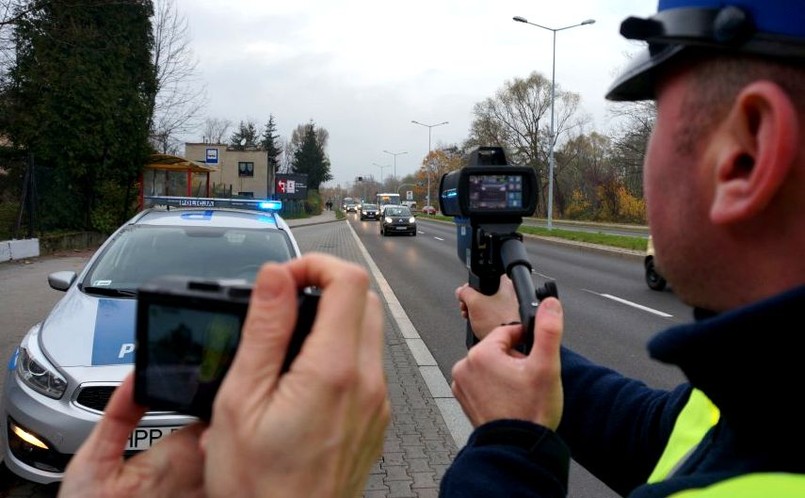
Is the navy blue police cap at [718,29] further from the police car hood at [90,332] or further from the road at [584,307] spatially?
the police car hood at [90,332]

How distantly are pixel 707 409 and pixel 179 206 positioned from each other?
7088mm

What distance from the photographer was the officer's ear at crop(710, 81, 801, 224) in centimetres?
83

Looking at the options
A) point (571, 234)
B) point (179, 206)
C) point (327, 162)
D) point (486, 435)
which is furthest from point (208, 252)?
point (327, 162)

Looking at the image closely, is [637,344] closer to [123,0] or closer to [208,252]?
[208,252]

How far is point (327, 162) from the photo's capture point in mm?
88188

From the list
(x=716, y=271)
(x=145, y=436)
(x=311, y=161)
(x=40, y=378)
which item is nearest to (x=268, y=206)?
(x=40, y=378)

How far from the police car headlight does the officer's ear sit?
3.69 metres

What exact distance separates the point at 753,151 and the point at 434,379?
561 cm

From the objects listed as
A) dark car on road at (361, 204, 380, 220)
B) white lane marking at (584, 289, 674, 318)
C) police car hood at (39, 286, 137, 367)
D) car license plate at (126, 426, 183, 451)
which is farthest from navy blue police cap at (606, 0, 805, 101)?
dark car on road at (361, 204, 380, 220)

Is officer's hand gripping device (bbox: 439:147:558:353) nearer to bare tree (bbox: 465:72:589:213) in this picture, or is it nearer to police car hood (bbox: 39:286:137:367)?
police car hood (bbox: 39:286:137:367)

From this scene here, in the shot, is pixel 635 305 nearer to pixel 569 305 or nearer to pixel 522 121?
pixel 569 305

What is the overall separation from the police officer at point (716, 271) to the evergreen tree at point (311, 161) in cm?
8427

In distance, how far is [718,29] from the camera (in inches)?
35.4

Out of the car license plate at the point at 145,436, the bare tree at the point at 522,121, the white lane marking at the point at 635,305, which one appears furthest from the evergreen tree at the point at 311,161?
the car license plate at the point at 145,436
